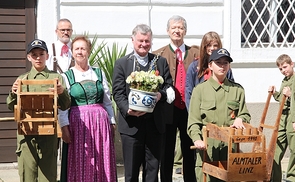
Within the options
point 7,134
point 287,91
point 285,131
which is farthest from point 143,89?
point 7,134

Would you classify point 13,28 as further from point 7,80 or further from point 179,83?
point 179,83

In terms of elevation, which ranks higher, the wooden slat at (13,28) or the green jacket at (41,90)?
the wooden slat at (13,28)

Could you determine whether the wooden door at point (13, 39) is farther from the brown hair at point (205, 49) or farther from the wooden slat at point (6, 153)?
the brown hair at point (205, 49)

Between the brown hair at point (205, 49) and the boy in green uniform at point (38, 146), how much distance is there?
157 cm

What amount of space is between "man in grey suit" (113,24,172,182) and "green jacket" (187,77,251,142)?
50 cm

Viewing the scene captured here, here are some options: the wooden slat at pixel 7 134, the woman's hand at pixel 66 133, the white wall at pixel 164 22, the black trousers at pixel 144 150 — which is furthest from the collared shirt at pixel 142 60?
the wooden slat at pixel 7 134

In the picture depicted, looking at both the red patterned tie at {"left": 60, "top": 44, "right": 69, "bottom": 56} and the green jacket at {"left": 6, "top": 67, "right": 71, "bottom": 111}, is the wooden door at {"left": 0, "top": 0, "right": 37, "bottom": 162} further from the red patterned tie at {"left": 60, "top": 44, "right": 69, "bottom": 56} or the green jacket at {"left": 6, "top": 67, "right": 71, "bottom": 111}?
the green jacket at {"left": 6, "top": 67, "right": 71, "bottom": 111}

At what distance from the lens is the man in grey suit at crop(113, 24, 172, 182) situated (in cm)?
697

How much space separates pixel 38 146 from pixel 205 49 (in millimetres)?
2044

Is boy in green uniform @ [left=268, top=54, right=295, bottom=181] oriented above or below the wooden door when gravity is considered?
below

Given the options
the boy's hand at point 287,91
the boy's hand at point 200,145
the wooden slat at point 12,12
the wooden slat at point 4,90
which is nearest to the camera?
the boy's hand at point 200,145

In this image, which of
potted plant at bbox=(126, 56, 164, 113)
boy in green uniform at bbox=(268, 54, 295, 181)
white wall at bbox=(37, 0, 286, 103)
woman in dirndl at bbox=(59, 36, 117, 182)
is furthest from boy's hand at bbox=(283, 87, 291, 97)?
white wall at bbox=(37, 0, 286, 103)

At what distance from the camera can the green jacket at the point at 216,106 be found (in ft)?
21.4

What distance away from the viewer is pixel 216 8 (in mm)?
10180
